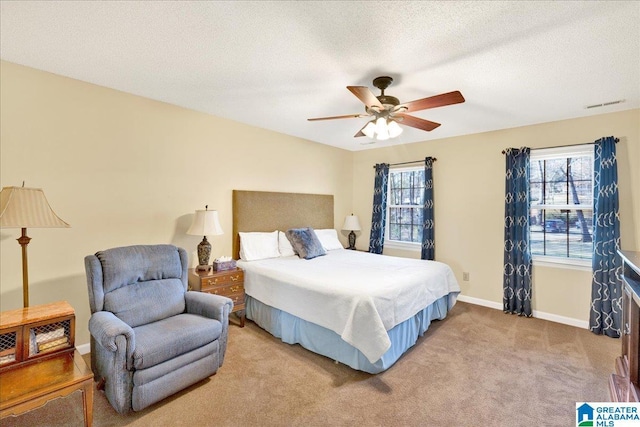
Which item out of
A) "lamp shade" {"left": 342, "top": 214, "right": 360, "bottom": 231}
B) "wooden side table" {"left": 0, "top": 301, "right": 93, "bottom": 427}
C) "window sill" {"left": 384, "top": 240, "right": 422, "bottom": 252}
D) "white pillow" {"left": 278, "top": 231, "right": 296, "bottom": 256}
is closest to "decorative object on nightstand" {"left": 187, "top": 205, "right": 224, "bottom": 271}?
"white pillow" {"left": 278, "top": 231, "right": 296, "bottom": 256}

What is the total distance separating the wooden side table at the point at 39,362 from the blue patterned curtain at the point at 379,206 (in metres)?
4.25

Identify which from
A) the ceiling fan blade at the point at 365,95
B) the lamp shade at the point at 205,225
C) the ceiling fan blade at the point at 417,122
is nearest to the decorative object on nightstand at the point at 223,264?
the lamp shade at the point at 205,225

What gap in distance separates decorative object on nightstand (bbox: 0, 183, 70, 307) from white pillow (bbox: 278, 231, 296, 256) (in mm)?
2405

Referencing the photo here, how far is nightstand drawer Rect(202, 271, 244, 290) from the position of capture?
3014 mm

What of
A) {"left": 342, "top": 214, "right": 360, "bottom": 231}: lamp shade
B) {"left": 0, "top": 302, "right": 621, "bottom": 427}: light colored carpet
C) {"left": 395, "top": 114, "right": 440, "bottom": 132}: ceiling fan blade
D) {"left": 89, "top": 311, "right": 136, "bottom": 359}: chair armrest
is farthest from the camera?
{"left": 342, "top": 214, "right": 360, "bottom": 231}: lamp shade

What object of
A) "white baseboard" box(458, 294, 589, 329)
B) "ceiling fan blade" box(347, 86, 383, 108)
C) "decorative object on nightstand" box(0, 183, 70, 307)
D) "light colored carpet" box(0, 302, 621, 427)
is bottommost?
"light colored carpet" box(0, 302, 621, 427)

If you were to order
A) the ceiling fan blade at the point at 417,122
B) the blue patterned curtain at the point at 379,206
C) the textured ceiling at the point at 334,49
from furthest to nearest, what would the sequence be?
the blue patterned curtain at the point at 379,206 → the ceiling fan blade at the point at 417,122 → the textured ceiling at the point at 334,49

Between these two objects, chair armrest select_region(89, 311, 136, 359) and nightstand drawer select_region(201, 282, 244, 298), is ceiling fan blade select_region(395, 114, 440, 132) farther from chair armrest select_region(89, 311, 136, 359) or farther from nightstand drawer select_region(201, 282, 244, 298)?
chair armrest select_region(89, 311, 136, 359)

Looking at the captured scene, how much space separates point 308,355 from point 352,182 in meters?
3.68

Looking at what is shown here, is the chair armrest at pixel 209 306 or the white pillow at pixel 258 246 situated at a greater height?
the white pillow at pixel 258 246

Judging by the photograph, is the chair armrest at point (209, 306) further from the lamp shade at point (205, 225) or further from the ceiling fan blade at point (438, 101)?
the ceiling fan blade at point (438, 101)

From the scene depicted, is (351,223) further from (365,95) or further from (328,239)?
(365,95)

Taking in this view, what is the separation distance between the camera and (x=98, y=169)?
278 centimetres

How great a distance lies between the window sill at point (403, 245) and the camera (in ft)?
16.0
